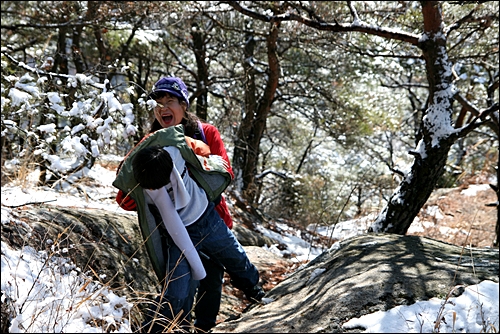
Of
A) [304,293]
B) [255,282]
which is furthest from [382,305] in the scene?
[255,282]

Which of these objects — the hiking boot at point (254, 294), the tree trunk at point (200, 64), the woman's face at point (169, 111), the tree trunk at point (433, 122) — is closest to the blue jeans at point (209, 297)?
the hiking boot at point (254, 294)

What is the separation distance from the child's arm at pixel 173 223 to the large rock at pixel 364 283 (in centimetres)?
55

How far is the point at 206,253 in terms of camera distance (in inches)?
132

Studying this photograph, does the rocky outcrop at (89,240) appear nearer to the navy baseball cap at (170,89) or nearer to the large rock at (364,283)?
the large rock at (364,283)

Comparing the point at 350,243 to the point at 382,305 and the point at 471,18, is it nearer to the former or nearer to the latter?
the point at 382,305

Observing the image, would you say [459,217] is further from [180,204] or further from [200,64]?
[180,204]

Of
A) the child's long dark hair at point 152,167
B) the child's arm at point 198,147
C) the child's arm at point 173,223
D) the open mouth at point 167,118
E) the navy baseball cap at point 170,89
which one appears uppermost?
the navy baseball cap at point 170,89

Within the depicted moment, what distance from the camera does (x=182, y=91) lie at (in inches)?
135

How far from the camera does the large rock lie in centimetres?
263

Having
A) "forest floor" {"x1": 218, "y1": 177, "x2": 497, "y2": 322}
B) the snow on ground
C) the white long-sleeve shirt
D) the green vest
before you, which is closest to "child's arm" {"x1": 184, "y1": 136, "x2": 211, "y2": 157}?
the green vest

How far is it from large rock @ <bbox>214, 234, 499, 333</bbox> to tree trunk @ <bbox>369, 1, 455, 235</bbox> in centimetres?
95

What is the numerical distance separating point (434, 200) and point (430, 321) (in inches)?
332

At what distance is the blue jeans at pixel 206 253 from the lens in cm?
291

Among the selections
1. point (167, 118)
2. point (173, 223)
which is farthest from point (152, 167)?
point (167, 118)
